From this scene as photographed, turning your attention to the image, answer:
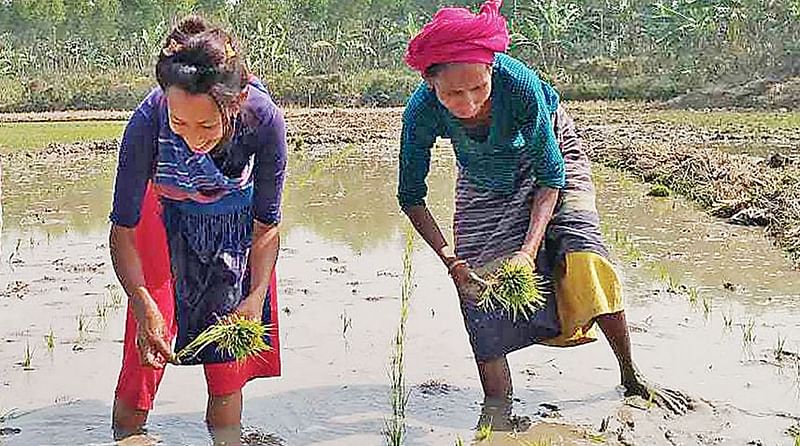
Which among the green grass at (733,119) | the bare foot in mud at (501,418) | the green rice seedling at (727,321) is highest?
the bare foot in mud at (501,418)

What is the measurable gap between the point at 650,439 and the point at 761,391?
0.69m

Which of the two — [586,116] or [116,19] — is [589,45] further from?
[116,19]

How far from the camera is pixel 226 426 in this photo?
340cm

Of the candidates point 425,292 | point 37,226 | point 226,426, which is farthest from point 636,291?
point 37,226

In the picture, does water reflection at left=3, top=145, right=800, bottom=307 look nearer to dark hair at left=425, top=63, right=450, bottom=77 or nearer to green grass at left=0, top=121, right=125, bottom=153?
dark hair at left=425, top=63, right=450, bottom=77

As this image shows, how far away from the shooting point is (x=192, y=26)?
2.70 m

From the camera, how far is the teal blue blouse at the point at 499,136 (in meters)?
3.27

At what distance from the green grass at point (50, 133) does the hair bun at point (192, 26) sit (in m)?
14.3

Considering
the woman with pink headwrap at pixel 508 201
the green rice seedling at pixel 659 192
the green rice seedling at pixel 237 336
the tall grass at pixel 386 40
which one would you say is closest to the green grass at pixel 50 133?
the tall grass at pixel 386 40

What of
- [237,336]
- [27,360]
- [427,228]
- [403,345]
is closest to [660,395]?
[427,228]

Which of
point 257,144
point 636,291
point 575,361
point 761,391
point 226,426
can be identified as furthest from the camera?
point 636,291

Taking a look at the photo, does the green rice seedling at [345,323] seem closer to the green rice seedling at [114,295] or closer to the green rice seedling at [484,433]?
the green rice seedling at [114,295]

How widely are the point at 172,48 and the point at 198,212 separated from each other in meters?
0.58

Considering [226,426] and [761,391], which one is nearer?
[226,426]
